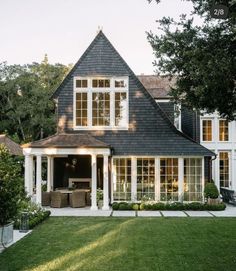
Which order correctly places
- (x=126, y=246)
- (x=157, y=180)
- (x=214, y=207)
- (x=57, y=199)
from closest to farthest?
(x=126, y=246)
(x=214, y=207)
(x=57, y=199)
(x=157, y=180)

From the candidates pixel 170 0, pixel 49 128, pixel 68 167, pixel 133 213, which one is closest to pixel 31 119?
pixel 49 128

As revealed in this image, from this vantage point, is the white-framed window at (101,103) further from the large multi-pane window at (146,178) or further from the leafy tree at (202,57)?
the leafy tree at (202,57)

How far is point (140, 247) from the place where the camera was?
11711 mm

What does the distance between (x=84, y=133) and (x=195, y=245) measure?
11.0 metres

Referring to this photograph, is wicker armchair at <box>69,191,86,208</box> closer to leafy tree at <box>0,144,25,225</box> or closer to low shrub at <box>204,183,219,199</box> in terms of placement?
low shrub at <box>204,183,219,199</box>

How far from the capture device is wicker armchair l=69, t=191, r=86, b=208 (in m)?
20.8

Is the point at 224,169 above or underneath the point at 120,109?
underneath

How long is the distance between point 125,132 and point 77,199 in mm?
3862

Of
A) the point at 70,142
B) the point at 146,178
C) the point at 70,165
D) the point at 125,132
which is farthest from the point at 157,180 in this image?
the point at 70,165

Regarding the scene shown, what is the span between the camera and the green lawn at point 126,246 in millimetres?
9828

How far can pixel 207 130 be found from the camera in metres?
25.2

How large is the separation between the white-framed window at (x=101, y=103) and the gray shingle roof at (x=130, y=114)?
0.24 m

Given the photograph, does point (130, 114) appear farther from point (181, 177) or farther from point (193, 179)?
point (193, 179)

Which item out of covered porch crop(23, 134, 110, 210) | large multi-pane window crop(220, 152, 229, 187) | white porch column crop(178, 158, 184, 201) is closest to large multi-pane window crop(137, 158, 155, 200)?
white porch column crop(178, 158, 184, 201)
